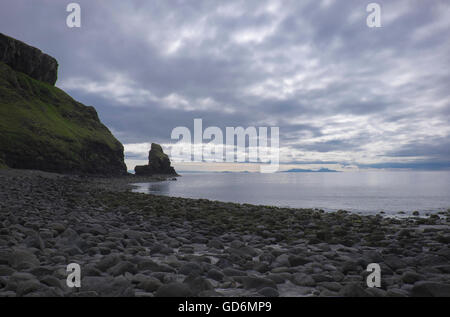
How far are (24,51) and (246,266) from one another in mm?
122537

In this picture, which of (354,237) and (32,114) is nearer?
(354,237)

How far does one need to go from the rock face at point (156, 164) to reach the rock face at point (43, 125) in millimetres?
26537

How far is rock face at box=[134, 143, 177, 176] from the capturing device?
129750 millimetres

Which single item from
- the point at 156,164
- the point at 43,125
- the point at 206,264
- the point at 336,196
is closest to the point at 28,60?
the point at 43,125

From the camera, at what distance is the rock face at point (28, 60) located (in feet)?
288

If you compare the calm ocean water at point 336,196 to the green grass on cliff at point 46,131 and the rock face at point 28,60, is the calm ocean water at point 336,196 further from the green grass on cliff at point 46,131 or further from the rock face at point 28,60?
the rock face at point 28,60

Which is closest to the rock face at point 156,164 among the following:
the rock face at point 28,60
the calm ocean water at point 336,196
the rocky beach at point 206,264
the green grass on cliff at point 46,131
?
the green grass on cliff at point 46,131

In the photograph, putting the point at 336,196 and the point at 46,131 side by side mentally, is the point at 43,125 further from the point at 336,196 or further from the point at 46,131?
the point at 336,196

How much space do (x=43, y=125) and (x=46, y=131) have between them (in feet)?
8.27
